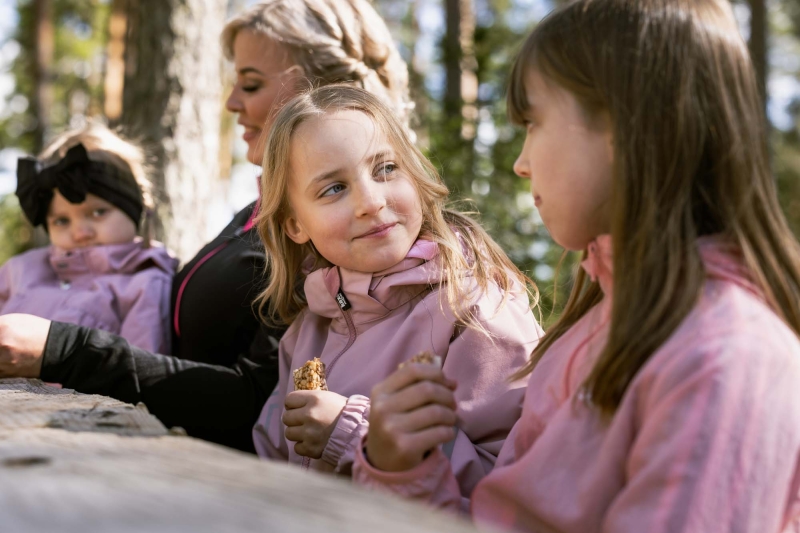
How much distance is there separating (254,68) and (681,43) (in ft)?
6.60

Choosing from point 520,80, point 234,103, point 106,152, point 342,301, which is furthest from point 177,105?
point 520,80

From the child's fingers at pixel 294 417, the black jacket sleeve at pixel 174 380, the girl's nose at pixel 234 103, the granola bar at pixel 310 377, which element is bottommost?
the black jacket sleeve at pixel 174 380

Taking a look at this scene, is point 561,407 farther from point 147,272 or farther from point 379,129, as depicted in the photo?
point 147,272

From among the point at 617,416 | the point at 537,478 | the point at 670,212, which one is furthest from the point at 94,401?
the point at 670,212

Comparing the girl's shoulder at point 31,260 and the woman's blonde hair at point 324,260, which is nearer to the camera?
the woman's blonde hair at point 324,260

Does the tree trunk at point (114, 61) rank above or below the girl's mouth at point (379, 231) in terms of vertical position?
above

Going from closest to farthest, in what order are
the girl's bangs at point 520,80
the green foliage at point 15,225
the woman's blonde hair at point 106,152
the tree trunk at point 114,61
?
the girl's bangs at point 520,80 < the woman's blonde hair at point 106,152 < the tree trunk at point 114,61 < the green foliage at point 15,225

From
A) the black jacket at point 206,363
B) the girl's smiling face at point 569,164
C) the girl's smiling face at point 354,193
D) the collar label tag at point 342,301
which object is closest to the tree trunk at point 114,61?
the black jacket at point 206,363

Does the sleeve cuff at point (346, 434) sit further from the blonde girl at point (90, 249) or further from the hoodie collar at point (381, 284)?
the blonde girl at point (90, 249)

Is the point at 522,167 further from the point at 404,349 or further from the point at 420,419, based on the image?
the point at 404,349

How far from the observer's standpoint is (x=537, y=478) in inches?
60.3

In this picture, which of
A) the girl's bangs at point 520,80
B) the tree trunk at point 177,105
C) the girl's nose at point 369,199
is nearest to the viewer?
the girl's bangs at point 520,80

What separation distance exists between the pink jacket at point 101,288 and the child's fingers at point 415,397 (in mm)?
1853

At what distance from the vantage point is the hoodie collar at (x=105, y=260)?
141 inches
